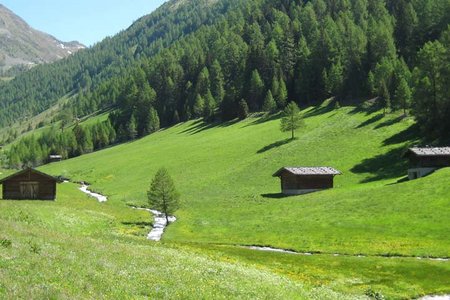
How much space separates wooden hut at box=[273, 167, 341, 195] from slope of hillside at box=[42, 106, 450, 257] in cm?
235

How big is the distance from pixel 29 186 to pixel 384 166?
6003cm

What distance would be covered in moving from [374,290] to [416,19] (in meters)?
138

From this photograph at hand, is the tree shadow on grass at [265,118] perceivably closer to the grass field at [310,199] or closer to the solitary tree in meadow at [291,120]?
the grass field at [310,199]

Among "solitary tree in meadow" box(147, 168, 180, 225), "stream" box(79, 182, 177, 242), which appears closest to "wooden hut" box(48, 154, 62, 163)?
"stream" box(79, 182, 177, 242)

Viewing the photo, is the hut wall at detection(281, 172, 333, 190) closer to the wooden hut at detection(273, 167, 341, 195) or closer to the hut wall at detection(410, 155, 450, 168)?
the wooden hut at detection(273, 167, 341, 195)

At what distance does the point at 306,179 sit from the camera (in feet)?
266

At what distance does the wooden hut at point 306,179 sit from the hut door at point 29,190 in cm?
4097

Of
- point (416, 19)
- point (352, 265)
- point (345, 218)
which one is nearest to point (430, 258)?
point (352, 265)

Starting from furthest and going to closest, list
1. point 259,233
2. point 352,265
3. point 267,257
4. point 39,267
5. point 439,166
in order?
point 439,166 < point 259,233 < point 267,257 < point 352,265 < point 39,267

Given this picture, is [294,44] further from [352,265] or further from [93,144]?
[352,265]

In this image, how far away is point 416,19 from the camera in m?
147

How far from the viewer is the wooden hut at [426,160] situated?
7112 cm

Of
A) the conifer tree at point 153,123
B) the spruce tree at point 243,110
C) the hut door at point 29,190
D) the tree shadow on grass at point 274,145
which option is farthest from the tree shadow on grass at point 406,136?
the conifer tree at point 153,123

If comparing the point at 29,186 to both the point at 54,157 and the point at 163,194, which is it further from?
the point at 54,157
